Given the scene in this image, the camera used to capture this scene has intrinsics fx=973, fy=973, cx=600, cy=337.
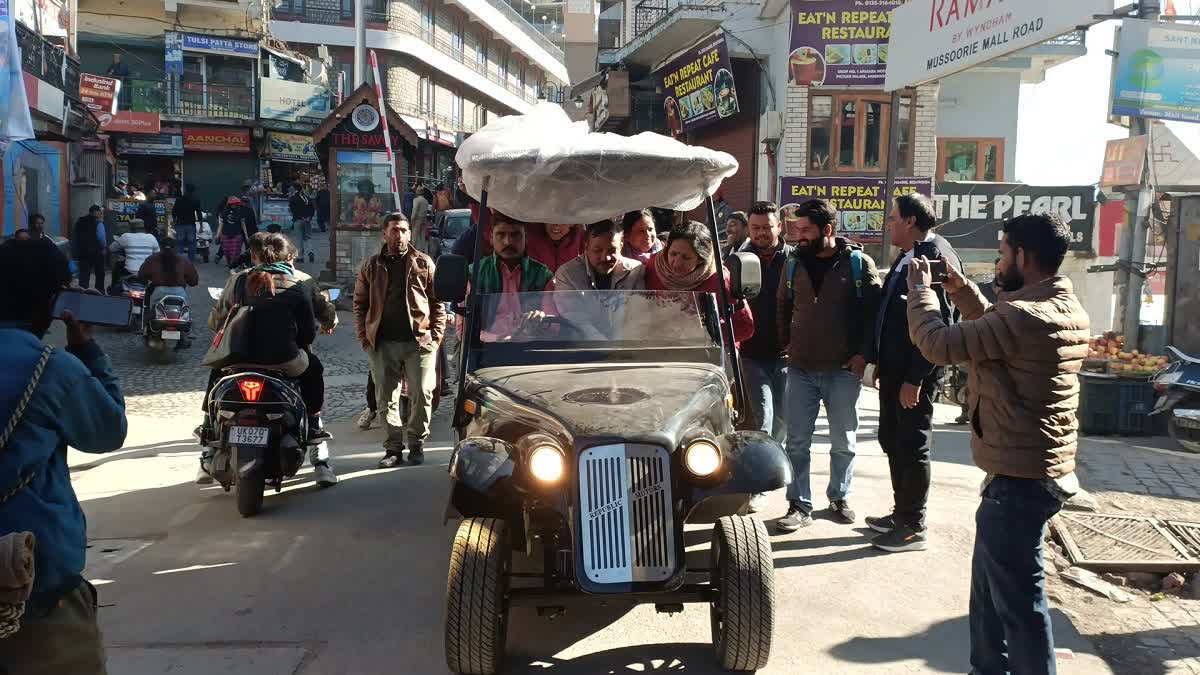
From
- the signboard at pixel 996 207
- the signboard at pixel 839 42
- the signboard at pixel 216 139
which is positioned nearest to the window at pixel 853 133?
the signboard at pixel 839 42

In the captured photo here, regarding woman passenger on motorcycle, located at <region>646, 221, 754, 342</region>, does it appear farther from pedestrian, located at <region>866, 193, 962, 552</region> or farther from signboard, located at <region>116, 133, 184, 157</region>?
signboard, located at <region>116, 133, 184, 157</region>

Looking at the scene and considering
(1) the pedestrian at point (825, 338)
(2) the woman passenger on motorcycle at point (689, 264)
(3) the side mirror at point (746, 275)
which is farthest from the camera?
(1) the pedestrian at point (825, 338)

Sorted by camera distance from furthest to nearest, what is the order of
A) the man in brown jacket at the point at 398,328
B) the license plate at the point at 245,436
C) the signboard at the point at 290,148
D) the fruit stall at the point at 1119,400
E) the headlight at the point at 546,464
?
the signboard at the point at 290,148, the fruit stall at the point at 1119,400, the man in brown jacket at the point at 398,328, the license plate at the point at 245,436, the headlight at the point at 546,464

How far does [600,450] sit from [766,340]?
113 inches

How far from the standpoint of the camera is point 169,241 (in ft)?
42.4

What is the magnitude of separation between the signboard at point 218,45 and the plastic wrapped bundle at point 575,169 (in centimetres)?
3431

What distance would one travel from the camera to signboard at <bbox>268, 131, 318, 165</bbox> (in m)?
37.7

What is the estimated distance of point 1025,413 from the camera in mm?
3404

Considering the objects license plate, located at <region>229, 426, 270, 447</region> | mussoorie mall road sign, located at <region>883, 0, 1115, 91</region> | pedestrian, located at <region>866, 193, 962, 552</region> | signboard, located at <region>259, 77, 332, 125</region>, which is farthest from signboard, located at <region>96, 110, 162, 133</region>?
pedestrian, located at <region>866, 193, 962, 552</region>

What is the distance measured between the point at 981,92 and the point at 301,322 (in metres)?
16.6

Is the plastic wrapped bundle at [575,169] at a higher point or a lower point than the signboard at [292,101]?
lower

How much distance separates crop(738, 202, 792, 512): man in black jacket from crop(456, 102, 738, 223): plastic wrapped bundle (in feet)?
2.53

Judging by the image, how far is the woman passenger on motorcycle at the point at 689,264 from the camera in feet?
17.2

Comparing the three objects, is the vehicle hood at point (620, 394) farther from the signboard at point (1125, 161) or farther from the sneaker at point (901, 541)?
the signboard at point (1125, 161)
